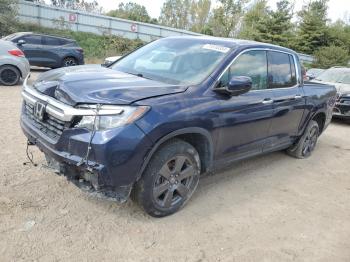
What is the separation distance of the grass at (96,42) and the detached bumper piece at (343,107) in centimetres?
1959

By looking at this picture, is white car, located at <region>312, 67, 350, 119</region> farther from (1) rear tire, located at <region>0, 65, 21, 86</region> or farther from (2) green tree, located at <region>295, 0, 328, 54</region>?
(2) green tree, located at <region>295, 0, 328, 54</region>

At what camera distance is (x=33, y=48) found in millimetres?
16016

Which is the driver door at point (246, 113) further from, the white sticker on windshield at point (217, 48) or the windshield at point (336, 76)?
the windshield at point (336, 76)

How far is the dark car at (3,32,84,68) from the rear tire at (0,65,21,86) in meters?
4.79

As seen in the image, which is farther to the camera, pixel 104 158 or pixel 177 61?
pixel 177 61

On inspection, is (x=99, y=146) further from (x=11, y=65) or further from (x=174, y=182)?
(x=11, y=65)

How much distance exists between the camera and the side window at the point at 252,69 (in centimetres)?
436

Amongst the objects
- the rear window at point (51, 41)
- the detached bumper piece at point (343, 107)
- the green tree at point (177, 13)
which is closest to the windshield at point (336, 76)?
the detached bumper piece at point (343, 107)

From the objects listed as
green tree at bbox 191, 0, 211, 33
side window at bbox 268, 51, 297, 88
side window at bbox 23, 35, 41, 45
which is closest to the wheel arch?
side window at bbox 268, 51, 297, 88

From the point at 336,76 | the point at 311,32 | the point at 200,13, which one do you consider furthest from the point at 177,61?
the point at 200,13

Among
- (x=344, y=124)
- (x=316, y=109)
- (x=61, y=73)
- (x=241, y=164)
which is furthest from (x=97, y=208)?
(x=344, y=124)

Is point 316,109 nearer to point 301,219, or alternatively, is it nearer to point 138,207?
point 301,219

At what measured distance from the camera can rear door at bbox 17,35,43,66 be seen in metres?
15.9

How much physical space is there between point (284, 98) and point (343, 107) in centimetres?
598
